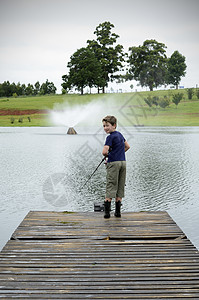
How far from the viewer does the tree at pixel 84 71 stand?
104m

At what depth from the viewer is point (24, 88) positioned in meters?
160

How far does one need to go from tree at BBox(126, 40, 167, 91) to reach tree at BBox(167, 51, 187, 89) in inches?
177

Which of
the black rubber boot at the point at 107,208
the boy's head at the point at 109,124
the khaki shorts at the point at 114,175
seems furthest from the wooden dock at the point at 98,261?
the boy's head at the point at 109,124

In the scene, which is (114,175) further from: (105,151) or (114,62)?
(114,62)

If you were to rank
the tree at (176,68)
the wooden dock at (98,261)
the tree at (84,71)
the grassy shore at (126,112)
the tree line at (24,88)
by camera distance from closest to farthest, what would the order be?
1. the wooden dock at (98,261)
2. the grassy shore at (126,112)
3. the tree at (84,71)
4. the tree at (176,68)
5. the tree line at (24,88)

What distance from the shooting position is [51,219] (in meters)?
7.62

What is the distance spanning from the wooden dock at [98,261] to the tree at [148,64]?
349 feet

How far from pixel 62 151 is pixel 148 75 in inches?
3630

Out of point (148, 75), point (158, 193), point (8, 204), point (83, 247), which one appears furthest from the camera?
point (148, 75)

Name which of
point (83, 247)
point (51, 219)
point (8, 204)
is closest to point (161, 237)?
point (83, 247)

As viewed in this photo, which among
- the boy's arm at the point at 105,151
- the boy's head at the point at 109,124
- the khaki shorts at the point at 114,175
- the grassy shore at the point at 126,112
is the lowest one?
the grassy shore at the point at 126,112

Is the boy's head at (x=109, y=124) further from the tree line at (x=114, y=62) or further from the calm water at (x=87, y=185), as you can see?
the tree line at (x=114, y=62)

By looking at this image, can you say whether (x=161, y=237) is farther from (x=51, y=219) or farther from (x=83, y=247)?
(x=51, y=219)

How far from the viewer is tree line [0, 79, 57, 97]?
148m
